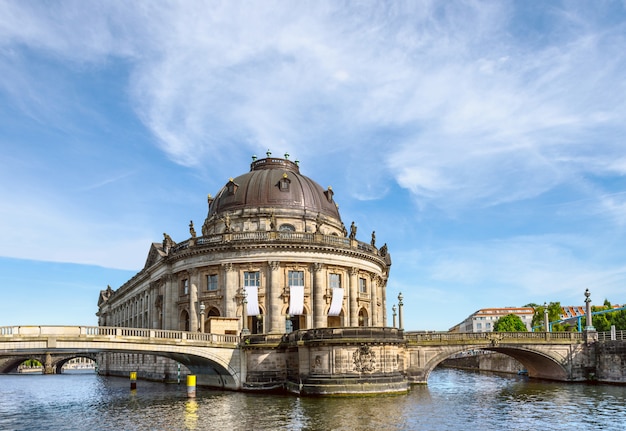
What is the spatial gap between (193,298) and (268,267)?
868 cm

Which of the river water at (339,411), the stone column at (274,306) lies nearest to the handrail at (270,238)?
the stone column at (274,306)

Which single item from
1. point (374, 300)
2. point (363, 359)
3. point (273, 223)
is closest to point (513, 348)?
point (374, 300)

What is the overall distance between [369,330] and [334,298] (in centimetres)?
1795

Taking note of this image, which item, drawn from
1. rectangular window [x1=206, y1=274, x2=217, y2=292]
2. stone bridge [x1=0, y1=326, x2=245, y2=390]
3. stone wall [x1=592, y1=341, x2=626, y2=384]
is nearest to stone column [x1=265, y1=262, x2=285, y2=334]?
rectangular window [x1=206, y1=274, x2=217, y2=292]

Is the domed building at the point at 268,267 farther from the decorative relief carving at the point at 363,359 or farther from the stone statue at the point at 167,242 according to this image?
the decorative relief carving at the point at 363,359

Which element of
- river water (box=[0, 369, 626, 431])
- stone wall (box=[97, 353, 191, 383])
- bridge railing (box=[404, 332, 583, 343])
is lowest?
stone wall (box=[97, 353, 191, 383])

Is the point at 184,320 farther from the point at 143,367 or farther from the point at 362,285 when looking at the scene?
the point at 362,285

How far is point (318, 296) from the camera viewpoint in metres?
62.8

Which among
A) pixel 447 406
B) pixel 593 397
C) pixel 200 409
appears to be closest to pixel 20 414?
pixel 200 409

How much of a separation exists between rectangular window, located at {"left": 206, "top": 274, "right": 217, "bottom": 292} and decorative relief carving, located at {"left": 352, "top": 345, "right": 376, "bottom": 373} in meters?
23.0

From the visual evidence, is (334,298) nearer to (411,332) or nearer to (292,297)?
(292,297)

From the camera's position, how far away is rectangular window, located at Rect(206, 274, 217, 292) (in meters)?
64.1

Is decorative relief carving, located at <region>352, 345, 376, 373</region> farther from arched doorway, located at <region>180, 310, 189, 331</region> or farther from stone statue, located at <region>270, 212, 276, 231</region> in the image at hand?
arched doorway, located at <region>180, 310, 189, 331</region>

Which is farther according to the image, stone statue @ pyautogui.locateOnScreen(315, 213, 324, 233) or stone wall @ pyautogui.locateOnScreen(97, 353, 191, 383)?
stone wall @ pyautogui.locateOnScreen(97, 353, 191, 383)
